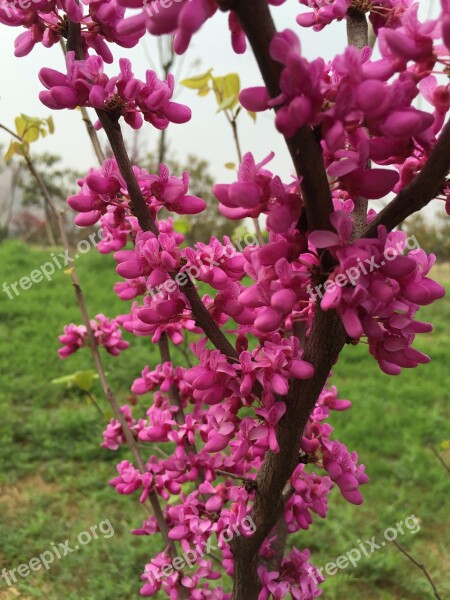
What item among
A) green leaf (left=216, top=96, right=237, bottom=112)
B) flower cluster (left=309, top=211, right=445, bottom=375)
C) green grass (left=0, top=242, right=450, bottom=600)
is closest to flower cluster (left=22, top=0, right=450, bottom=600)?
flower cluster (left=309, top=211, right=445, bottom=375)

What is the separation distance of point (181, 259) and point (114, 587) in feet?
5.97

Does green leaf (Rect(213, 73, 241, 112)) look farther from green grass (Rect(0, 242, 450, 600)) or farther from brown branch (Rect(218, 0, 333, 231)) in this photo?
green grass (Rect(0, 242, 450, 600))

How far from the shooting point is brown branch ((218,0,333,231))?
16.6 inches

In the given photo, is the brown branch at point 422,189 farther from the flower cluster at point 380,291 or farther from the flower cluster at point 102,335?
the flower cluster at point 102,335

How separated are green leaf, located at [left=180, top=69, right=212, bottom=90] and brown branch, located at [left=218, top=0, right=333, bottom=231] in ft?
3.14

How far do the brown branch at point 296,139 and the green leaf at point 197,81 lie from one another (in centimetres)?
96

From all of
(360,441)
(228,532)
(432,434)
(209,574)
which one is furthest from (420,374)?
(228,532)

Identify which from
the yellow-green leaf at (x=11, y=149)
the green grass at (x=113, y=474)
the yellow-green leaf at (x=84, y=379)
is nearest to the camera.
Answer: the yellow-green leaf at (x=11, y=149)

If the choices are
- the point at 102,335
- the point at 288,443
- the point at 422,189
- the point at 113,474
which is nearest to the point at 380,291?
the point at 422,189

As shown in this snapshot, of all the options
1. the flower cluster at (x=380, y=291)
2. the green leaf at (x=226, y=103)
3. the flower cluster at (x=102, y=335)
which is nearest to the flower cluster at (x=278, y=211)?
the flower cluster at (x=380, y=291)

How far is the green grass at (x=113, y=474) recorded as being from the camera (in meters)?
2.20

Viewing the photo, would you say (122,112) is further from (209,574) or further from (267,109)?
(209,574)

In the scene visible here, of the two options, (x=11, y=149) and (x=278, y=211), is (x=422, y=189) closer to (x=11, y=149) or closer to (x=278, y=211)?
(x=278, y=211)

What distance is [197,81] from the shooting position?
1359 millimetres
